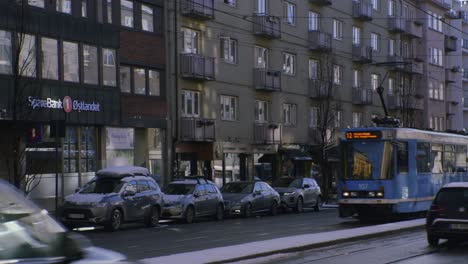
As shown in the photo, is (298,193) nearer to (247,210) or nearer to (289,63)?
(247,210)

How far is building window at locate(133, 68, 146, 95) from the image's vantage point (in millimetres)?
33312

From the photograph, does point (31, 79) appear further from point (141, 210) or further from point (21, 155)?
point (141, 210)

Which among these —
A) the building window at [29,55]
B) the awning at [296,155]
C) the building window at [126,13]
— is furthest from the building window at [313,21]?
the building window at [29,55]

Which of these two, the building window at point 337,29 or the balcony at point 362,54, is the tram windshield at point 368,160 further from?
the balcony at point 362,54

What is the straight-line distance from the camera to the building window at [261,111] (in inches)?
1653

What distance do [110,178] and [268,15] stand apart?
20246 mm

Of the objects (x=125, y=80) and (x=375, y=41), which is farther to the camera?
(x=375, y=41)

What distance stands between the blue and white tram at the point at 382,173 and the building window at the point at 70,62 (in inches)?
456

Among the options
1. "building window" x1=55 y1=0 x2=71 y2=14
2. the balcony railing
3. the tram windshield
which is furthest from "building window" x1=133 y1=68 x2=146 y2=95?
the tram windshield

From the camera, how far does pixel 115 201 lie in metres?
22.7

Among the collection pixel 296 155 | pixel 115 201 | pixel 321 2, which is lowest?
pixel 115 201

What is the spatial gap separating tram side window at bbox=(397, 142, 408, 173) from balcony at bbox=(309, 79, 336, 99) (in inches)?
798

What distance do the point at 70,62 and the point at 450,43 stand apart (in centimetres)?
4876

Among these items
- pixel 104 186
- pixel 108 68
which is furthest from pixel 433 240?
pixel 108 68
